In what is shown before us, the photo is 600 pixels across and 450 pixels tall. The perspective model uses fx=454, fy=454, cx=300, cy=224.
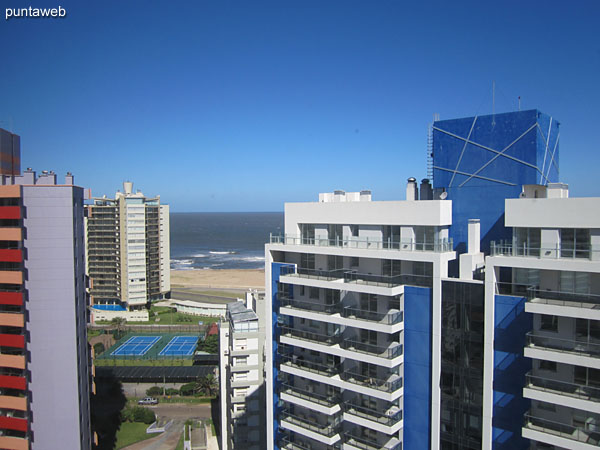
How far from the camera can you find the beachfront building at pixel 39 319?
25.8m

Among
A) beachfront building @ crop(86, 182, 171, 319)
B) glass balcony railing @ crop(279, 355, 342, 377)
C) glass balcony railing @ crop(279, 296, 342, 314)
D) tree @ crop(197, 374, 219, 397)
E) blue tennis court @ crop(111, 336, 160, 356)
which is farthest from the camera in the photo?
beachfront building @ crop(86, 182, 171, 319)

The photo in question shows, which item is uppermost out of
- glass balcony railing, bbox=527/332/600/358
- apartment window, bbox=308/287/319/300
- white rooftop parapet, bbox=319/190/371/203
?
white rooftop parapet, bbox=319/190/371/203

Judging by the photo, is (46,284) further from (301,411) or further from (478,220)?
(478,220)

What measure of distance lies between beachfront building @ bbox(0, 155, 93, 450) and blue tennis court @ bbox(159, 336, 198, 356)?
38.1 meters

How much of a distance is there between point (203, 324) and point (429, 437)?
220 ft

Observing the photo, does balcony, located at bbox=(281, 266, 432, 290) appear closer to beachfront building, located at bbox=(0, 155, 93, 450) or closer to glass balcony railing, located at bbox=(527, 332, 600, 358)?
glass balcony railing, located at bbox=(527, 332, 600, 358)

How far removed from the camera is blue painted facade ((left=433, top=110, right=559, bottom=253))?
18797 mm

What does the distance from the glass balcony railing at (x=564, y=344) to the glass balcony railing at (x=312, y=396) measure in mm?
8783

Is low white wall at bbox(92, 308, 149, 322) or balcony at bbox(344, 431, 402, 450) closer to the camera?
balcony at bbox(344, 431, 402, 450)

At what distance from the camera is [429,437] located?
17734mm

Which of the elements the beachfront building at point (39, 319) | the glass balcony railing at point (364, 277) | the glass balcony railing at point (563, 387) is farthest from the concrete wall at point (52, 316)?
the glass balcony railing at point (563, 387)

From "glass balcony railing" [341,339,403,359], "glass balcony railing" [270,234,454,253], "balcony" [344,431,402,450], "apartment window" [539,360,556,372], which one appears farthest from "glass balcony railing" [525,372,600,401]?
"balcony" [344,431,402,450]

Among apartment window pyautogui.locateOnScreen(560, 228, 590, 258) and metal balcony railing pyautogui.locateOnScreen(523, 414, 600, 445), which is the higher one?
apartment window pyautogui.locateOnScreen(560, 228, 590, 258)

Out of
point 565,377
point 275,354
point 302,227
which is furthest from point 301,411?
point 565,377
